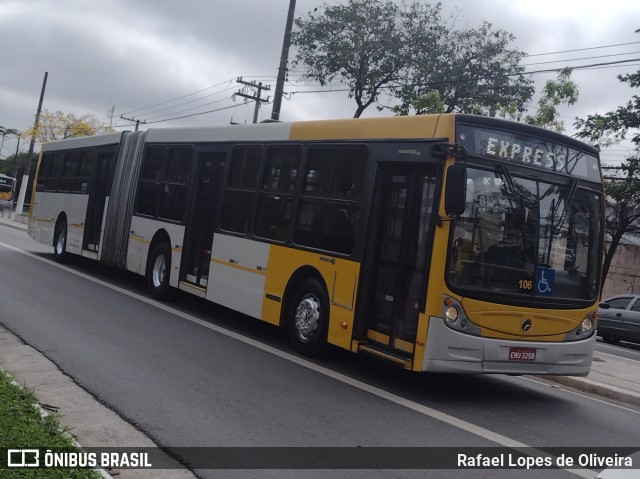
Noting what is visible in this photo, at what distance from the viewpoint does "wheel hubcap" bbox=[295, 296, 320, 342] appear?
998 centimetres

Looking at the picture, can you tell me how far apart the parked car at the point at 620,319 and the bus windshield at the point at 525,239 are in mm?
13723

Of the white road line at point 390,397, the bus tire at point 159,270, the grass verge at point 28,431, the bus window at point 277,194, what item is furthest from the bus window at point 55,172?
the grass verge at point 28,431

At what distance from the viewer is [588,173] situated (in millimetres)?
9086

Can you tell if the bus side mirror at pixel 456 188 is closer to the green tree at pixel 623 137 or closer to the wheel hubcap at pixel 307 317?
the wheel hubcap at pixel 307 317

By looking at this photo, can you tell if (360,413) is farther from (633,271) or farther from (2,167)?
(2,167)

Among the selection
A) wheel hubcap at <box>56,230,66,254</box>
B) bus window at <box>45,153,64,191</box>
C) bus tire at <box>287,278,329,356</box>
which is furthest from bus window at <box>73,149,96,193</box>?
bus tire at <box>287,278,329,356</box>

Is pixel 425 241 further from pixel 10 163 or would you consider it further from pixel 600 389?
pixel 10 163

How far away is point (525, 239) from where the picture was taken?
27.6 ft

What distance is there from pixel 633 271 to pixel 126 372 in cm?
3062

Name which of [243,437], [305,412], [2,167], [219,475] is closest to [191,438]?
[243,437]

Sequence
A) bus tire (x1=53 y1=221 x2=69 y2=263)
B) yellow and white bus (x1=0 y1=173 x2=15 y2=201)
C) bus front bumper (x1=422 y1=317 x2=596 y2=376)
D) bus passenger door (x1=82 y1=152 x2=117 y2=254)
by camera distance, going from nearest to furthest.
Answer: bus front bumper (x1=422 y1=317 x2=596 y2=376)
bus passenger door (x1=82 y1=152 x2=117 y2=254)
bus tire (x1=53 y1=221 x2=69 y2=263)
yellow and white bus (x1=0 y1=173 x2=15 y2=201)

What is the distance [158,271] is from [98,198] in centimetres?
436

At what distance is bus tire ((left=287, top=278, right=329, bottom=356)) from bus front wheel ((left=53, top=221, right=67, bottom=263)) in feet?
36.4

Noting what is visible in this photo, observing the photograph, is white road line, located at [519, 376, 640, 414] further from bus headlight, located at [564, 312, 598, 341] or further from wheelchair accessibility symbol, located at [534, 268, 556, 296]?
wheelchair accessibility symbol, located at [534, 268, 556, 296]
